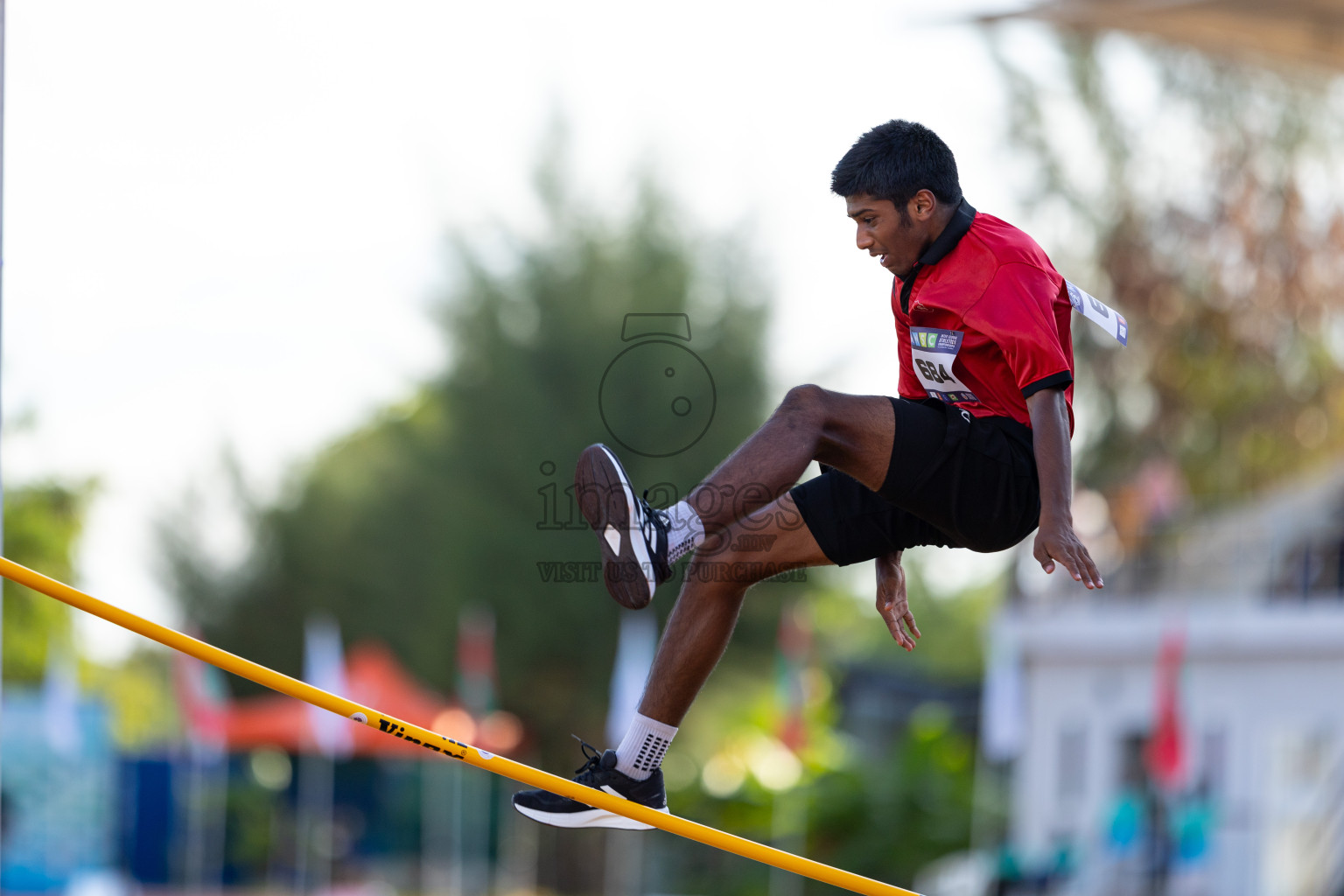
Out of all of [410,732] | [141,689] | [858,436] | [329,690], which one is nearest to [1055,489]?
[858,436]

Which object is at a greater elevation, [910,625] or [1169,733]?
[910,625]

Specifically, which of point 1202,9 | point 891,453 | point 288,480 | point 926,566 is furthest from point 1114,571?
point 926,566

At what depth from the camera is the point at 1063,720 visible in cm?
2111

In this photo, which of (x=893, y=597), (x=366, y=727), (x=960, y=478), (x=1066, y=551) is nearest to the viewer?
(x=1066, y=551)

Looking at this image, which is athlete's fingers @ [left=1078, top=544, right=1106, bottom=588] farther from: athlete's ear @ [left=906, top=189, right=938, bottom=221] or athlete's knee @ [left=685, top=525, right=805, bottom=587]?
athlete's ear @ [left=906, top=189, right=938, bottom=221]

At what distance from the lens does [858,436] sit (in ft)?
15.2

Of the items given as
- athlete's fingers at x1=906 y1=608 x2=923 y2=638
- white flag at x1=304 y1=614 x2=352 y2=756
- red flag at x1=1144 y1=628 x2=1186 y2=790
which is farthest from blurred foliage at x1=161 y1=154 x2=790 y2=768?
athlete's fingers at x1=906 y1=608 x2=923 y2=638

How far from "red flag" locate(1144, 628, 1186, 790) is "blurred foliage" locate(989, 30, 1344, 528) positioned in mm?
9500

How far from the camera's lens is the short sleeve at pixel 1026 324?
4602 mm

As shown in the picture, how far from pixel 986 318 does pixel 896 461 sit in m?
0.50

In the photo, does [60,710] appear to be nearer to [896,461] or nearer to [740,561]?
[740,561]

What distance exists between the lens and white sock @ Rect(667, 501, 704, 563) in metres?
4.57

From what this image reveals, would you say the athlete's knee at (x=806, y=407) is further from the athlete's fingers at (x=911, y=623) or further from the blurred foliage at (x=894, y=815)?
the blurred foliage at (x=894, y=815)

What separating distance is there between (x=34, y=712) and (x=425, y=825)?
29.9ft
